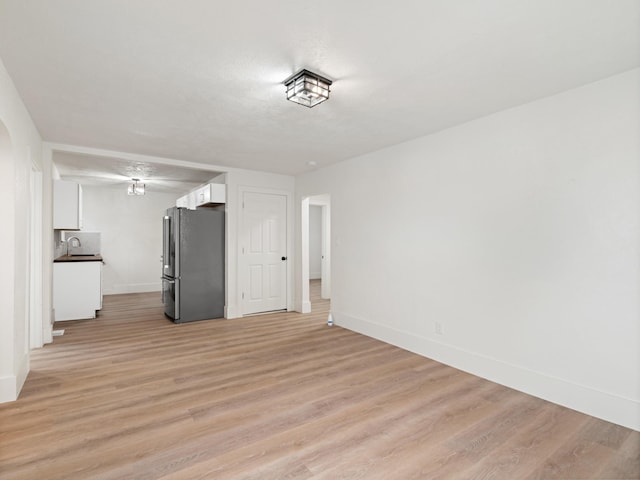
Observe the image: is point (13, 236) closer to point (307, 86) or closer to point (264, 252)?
point (307, 86)

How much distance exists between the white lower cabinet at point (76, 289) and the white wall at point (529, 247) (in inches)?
181

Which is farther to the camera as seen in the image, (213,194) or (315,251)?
(315,251)

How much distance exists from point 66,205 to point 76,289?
1.34 meters

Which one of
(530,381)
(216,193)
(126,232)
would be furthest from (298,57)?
(126,232)

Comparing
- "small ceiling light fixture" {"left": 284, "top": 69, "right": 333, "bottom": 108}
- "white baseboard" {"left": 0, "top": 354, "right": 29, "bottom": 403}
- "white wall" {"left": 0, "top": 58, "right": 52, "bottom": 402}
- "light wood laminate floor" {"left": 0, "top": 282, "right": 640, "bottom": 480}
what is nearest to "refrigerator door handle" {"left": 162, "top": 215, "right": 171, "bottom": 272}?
"light wood laminate floor" {"left": 0, "top": 282, "right": 640, "bottom": 480}

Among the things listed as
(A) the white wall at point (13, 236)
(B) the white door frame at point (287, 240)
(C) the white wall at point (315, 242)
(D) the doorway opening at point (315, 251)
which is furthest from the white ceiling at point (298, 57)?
(C) the white wall at point (315, 242)

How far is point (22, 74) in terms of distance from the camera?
240cm

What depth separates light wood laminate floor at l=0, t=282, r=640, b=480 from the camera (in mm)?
1869

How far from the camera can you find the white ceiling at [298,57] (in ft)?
5.68

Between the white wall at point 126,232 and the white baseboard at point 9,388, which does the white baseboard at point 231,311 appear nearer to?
the white baseboard at point 9,388

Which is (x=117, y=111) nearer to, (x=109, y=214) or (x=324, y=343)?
(x=324, y=343)

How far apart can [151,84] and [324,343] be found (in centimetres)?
329

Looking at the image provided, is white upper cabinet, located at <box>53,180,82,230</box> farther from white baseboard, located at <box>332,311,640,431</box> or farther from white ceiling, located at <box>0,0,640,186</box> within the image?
white baseboard, located at <box>332,311,640,431</box>

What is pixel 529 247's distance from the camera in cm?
283
